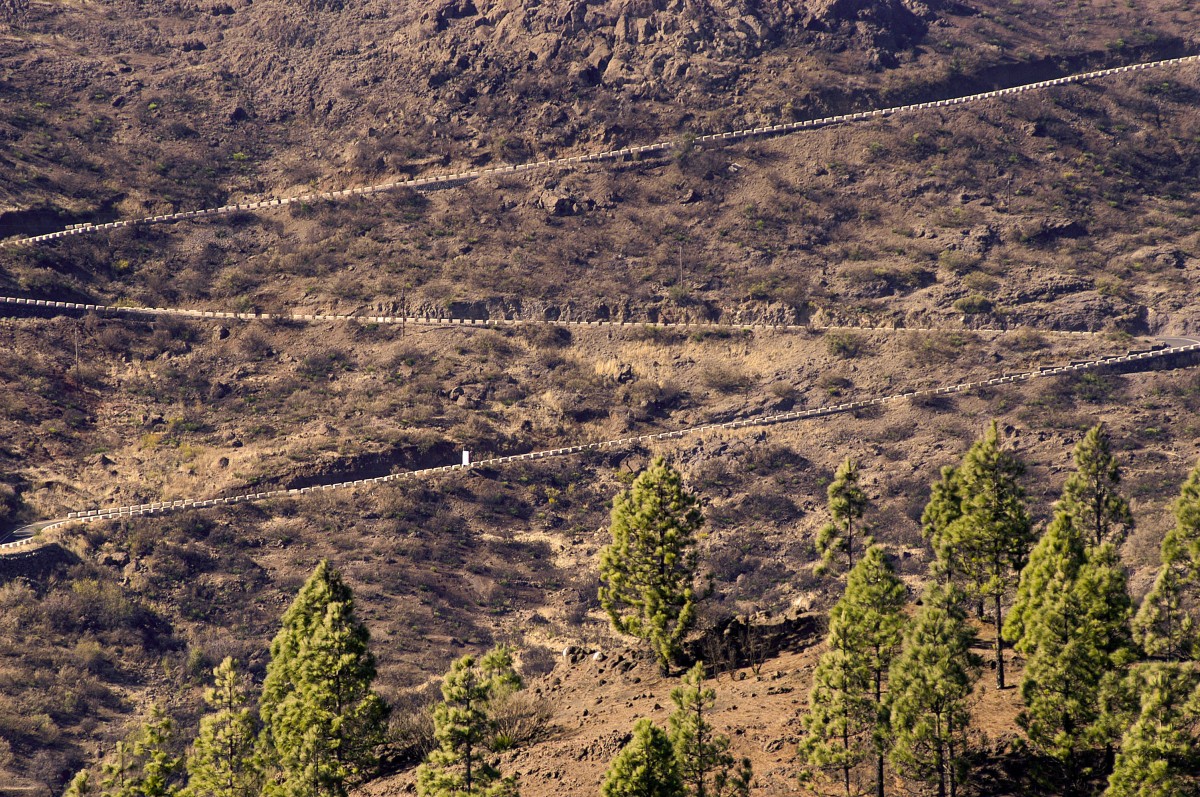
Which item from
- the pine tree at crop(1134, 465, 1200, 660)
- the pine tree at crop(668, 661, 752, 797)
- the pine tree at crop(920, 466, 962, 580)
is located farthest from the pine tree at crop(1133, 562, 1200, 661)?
the pine tree at crop(668, 661, 752, 797)

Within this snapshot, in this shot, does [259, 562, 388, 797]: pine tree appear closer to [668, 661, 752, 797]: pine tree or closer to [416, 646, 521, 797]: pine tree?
[416, 646, 521, 797]: pine tree

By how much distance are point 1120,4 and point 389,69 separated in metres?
60.3

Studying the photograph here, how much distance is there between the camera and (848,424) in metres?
80.9

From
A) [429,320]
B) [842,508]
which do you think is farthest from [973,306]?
[842,508]

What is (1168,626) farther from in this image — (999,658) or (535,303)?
(535,303)

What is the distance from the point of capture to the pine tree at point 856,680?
35.0 meters

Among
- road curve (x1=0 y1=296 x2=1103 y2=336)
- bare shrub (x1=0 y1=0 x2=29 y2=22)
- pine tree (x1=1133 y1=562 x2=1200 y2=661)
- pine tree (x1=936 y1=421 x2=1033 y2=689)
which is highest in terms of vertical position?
bare shrub (x1=0 y1=0 x2=29 y2=22)

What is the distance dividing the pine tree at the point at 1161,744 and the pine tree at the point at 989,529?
876 cm

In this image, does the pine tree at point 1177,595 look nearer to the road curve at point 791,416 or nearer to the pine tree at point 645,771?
the pine tree at point 645,771

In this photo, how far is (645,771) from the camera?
106 feet

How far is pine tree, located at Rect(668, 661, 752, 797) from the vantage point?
34281 millimetres

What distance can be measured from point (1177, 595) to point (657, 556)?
14147 mm

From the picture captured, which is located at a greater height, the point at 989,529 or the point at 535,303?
the point at 535,303

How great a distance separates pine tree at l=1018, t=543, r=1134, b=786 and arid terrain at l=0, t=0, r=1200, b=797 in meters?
7.17
